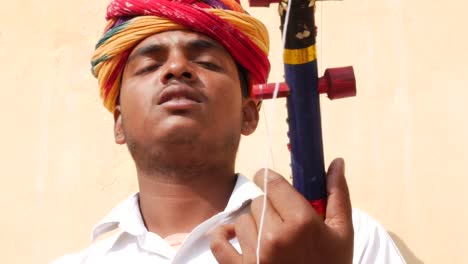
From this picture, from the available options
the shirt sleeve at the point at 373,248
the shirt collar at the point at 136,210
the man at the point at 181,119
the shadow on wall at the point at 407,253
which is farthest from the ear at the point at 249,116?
the shadow on wall at the point at 407,253

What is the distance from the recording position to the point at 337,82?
2.45 feet

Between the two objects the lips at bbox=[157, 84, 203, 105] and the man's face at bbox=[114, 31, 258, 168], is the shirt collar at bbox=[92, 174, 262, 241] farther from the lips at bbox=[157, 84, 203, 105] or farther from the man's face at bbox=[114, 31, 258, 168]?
the lips at bbox=[157, 84, 203, 105]

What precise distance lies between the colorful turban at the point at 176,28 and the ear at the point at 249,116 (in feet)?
0.16

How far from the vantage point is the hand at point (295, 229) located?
71 cm

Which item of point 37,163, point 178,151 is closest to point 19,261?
point 37,163

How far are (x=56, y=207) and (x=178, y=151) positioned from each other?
932mm

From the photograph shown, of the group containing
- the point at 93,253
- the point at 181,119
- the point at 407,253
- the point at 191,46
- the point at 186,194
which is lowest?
the point at 407,253

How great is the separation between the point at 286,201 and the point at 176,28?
2.54ft

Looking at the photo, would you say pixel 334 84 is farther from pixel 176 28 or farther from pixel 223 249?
pixel 176 28

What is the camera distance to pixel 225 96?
1359mm

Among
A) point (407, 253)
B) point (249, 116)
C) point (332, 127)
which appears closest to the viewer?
point (249, 116)

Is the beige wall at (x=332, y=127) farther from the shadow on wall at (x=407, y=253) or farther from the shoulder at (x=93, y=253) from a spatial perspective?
the shoulder at (x=93, y=253)

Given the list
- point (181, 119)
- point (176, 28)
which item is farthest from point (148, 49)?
point (181, 119)

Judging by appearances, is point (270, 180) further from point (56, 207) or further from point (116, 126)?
point (56, 207)
